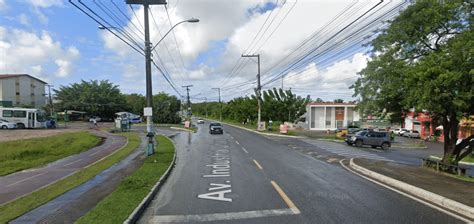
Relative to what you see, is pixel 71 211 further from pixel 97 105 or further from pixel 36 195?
pixel 97 105

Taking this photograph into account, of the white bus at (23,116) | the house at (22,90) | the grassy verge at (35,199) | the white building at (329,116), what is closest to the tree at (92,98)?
the house at (22,90)

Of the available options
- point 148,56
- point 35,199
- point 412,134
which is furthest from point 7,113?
point 412,134

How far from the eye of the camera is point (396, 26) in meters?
14.7

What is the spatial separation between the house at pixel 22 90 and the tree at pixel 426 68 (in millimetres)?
74080

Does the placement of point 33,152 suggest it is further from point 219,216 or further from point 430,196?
point 430,196

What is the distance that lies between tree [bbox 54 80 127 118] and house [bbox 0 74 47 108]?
637 centimetres

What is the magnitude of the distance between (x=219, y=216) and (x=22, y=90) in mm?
84926

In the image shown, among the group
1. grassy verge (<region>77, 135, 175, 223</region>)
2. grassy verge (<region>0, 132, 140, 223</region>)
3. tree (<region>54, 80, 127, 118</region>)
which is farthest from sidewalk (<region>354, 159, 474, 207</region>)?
tree (<region>54, 80, 127, 118</region>)

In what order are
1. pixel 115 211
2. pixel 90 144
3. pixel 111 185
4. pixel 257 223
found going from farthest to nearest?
1. pixel 90 144
2. pixel 111 185
3. pixel 115 211
4. pixel 257 223

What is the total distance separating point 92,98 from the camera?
7625 cm

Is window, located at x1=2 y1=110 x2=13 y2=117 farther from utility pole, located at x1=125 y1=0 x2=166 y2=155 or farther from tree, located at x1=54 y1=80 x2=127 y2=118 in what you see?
utility pole, located at x1=125 y1=0 x2=166 y2=155

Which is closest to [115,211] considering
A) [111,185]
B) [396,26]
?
[111,185]

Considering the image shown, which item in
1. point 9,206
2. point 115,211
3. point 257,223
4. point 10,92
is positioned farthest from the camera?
point 10,92

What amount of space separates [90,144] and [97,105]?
179 ft
